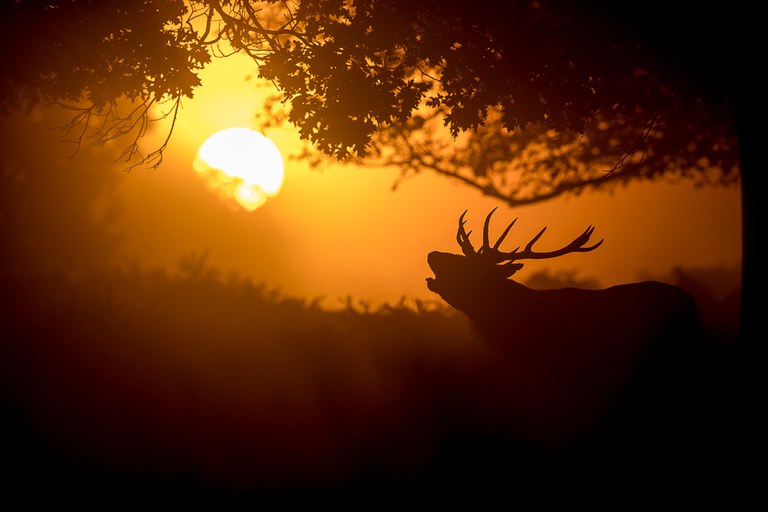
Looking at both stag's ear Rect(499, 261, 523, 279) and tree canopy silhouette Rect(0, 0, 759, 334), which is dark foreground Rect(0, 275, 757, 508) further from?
tree canopy silhouette Rect(0, 0, 759, 334)

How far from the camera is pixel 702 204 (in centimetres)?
2586

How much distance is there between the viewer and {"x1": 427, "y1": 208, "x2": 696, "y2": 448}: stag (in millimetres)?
8297

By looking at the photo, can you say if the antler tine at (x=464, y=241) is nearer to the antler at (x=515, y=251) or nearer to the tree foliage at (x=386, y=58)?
the antler at (x=515, y=251)

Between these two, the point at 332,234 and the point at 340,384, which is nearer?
the point at 340,384

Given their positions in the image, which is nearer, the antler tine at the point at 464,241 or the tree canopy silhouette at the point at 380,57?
the tree canopy silhouette at the point at 380,57

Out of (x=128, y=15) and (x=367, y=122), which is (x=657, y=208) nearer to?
(x=367, y=122)

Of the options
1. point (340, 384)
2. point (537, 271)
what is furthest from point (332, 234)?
point (340, 384)

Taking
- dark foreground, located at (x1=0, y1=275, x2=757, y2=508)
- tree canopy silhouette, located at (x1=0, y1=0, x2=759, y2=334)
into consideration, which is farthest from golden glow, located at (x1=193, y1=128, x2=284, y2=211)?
tree canopy silhouette, located at (x1=0, y1=0, x2=759, y2=334)

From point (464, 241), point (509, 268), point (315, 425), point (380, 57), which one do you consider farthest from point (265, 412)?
point (380, 57)

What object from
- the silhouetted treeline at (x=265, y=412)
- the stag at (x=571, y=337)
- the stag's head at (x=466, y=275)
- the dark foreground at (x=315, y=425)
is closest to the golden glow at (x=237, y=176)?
the silhouetted treeline at (x=265, y=412)

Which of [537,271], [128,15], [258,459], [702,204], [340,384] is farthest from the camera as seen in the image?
[702,204]

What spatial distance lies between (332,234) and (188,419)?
102 ft

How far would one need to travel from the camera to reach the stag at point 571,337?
8297 millimetres

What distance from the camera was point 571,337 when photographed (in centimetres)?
880
